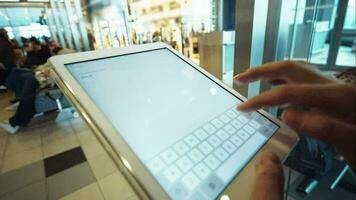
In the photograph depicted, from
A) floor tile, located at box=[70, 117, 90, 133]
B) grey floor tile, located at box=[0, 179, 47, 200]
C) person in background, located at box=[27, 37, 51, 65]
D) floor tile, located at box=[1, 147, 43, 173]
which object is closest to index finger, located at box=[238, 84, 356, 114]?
grey floor tile, located at box=[0, 179, 47, 200]

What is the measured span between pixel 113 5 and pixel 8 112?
144 inches

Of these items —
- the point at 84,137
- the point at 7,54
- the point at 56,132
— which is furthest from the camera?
the point at 7,54

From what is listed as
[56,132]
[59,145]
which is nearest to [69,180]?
[59,145]

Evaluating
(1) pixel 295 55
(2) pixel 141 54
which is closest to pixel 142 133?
(2) pixel 141 54

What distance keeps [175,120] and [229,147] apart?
0.41 feet

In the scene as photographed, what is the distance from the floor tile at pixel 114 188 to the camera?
1461 millimetres

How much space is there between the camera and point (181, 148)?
1.26 feet

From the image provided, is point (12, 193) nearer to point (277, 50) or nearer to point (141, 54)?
point (141, 54)

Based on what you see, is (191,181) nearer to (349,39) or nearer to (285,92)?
(285,92)

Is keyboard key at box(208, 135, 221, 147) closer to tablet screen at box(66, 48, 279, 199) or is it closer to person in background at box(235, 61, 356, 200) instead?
tablet screen at box(66, 48, 279, 199)

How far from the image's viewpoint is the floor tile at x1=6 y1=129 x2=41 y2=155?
227 centimetres

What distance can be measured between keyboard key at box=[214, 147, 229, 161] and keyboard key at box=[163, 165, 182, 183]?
3.7 inches

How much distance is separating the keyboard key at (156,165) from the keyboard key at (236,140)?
0.18 meters

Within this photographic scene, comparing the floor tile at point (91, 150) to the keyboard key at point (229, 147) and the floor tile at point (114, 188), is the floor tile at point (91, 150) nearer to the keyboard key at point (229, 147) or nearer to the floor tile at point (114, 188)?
the floor tile at point (114, 188)
